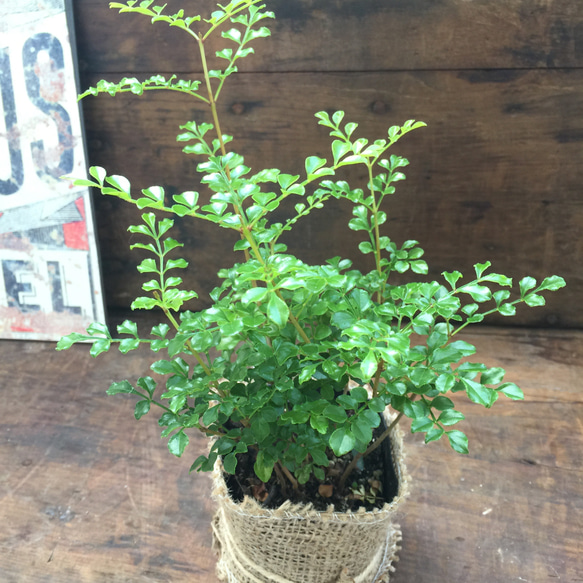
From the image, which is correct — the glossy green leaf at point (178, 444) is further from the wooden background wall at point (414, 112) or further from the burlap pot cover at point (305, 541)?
the wooden background wall at point (414, 112)

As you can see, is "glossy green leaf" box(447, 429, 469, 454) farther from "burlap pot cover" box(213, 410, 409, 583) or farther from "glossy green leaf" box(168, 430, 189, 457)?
"glossy green leaf" box(168, 430, 189, 457)

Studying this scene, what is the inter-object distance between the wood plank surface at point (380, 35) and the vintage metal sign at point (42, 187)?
107 millimetres

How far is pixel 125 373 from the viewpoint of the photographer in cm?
139

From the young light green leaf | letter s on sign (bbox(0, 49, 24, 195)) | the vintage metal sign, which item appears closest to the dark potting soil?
the young light green leaf

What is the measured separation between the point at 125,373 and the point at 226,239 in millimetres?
418

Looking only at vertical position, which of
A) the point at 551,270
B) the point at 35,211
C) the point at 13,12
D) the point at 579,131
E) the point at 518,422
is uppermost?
the point at 13,12

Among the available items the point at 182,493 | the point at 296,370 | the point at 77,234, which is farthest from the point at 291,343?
the point at 77,234

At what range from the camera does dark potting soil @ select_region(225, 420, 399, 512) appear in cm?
81

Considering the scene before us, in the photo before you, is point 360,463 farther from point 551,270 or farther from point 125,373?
point 551,270

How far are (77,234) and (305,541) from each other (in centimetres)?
98

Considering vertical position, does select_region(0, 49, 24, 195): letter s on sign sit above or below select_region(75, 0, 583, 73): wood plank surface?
below

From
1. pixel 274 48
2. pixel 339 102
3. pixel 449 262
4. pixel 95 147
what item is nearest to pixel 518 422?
pixel 449 262

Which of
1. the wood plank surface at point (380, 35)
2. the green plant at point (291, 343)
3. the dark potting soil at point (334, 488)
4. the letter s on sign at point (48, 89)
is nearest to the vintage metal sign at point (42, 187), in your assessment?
the letter s on sign at point (48, 89)

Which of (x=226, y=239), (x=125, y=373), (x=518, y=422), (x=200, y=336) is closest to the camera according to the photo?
(x=200, y=336)
